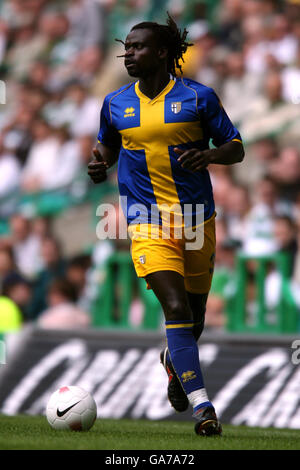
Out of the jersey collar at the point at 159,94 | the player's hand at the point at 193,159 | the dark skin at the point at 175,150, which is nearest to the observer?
the player's hand at the point at 193,159

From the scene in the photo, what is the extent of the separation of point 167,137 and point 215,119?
0.99ft

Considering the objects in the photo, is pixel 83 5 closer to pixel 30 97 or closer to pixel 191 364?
pixel 30 97

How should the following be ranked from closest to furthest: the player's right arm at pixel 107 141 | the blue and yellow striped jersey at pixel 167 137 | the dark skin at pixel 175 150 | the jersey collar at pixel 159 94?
the dark skin at pixel 175 150, the blue and yellow striped jersey at pixel 167 137, the jersey collar at pixel 159 94, the player's right arm at pixel 107 141

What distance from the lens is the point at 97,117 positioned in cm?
1215

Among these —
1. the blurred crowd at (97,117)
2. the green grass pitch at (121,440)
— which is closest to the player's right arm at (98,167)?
the green grass pitch at (121,440)

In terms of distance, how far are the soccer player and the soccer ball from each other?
564mm

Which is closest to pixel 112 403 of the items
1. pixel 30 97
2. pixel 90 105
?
pixel 90 105

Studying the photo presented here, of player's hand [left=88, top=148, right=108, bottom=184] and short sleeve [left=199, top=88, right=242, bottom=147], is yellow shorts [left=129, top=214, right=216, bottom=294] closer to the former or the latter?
player's hand [left=88, top=148, right=108, bottom=184]

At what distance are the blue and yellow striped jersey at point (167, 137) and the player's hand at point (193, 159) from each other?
33 cm

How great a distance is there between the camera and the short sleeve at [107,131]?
18.4 ft

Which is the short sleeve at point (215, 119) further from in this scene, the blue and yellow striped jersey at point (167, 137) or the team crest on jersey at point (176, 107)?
the team crest on jersey at point (176, 107)

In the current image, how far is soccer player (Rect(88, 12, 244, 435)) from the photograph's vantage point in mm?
5137

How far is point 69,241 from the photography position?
1155 centimetres

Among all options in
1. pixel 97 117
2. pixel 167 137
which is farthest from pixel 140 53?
pixel 97 117
